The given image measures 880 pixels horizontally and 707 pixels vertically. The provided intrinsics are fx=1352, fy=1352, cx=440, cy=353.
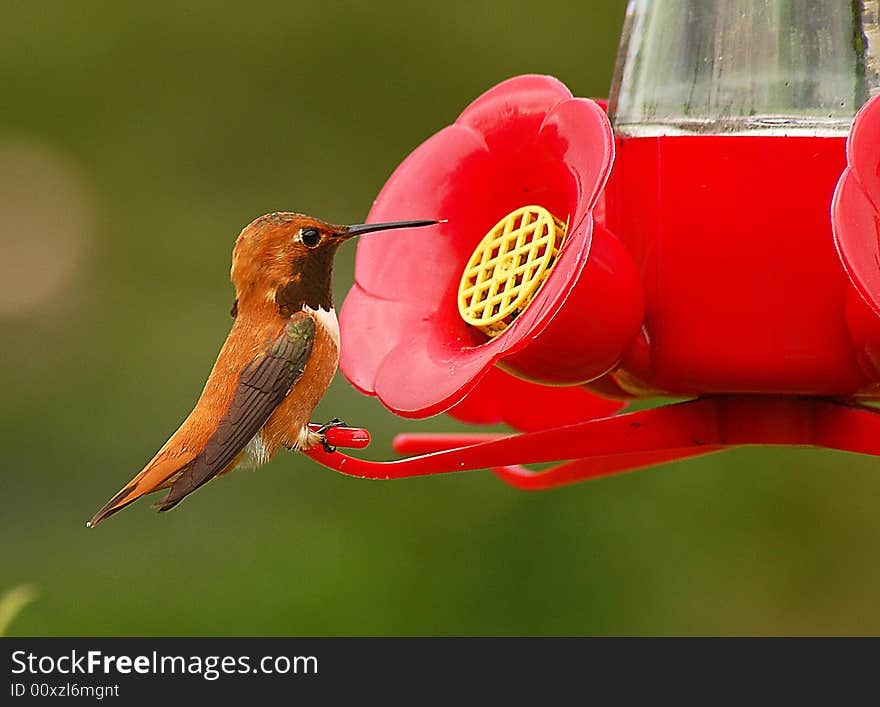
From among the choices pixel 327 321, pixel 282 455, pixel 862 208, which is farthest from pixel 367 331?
pixel 282 455

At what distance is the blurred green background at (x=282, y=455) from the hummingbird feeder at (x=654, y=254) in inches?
102

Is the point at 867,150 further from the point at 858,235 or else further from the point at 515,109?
the point at 515,109

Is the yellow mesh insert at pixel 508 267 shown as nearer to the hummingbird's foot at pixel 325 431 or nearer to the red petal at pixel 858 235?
the hummingbird's foot at pixel 325 431

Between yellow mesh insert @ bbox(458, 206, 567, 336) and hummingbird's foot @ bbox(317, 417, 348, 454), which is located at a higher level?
yellow mesh insert @ bbox(458, 206, 567, 336)

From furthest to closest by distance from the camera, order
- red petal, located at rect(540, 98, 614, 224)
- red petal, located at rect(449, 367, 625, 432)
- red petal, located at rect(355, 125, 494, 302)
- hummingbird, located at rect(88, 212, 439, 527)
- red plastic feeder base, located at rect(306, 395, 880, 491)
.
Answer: red petal, located at rect(449, 367, 625, 432) → red petal, located at rect(355, 125, 494, 302) → hummingbird, located at rect(88, 212, 439, 527) → red plastic feeder base, located at rect(306, 395, 880, 491) → red petal, located at rect(540, 98, 614, 224)

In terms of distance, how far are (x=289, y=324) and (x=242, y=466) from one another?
Answer: 0.74ft

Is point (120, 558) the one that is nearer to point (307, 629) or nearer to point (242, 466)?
point (307, 629)

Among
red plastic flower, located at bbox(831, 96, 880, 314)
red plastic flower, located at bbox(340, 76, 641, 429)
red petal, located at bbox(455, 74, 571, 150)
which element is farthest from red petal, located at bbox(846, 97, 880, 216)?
red petal, located at bbox(455, 74, 571, 150)

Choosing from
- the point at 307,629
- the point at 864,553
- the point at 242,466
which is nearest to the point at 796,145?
the point at 242,466

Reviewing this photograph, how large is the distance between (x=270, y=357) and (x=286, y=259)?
0.16 metres

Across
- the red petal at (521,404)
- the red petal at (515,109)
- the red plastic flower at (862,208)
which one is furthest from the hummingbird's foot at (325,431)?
the red plastic flower at (862,208)

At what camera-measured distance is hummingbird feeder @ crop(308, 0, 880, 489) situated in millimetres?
1833

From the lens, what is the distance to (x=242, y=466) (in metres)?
Answer: 2.04

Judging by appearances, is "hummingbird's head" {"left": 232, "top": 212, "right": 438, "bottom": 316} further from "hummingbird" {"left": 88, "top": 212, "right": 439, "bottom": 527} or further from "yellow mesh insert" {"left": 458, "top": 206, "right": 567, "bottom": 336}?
"yellow mesh insert" {"left": 458, "top": 206, "right": 567, "bottom": 336}
